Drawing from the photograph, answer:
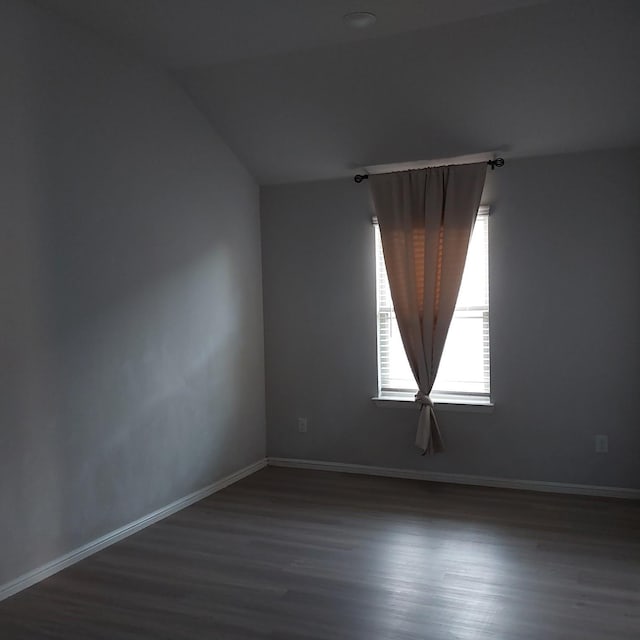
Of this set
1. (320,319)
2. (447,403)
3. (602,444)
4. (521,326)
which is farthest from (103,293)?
(602,444)

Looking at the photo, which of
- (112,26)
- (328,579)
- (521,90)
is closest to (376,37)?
(521,90)

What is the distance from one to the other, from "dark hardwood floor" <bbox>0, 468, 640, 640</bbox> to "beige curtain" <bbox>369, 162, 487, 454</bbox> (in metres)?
0.94

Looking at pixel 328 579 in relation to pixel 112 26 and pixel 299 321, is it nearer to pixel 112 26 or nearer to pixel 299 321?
pixel 299 321

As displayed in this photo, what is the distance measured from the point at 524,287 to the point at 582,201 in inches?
26.6

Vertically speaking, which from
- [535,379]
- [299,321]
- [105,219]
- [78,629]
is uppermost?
[105,219]

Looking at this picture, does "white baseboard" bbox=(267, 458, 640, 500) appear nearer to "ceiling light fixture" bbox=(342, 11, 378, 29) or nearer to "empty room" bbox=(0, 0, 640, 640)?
"empty room" bbox=(0, 0, 640, 640)

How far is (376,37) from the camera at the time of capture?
149 inches

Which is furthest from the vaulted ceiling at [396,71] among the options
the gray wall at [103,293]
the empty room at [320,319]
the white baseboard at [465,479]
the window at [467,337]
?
the white baseboard at [465,479]

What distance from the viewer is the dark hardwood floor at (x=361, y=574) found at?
2762 millimetres

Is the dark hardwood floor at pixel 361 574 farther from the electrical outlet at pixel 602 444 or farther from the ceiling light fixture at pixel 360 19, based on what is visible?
the ceiling light fixture at pixel 360 19

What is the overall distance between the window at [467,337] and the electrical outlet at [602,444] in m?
0.77

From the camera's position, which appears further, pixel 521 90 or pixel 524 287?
pixel 524 287

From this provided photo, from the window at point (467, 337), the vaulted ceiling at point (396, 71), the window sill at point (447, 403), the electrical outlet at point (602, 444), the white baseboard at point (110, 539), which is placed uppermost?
the vaulted ceiling at point (396, 71)

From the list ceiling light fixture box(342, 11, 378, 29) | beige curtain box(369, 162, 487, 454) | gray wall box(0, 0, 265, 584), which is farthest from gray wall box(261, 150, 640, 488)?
ceiling light fixture box(342, 11, 378, 29)
